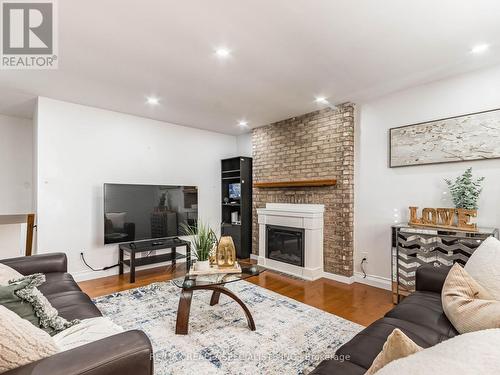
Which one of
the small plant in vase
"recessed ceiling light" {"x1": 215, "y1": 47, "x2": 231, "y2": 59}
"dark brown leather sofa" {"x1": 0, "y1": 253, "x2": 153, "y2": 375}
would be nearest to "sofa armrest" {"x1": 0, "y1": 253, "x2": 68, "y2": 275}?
"dark brown leather sofa" {"x1": 0, "y1": 253, "x2": 153, "y2": 375}

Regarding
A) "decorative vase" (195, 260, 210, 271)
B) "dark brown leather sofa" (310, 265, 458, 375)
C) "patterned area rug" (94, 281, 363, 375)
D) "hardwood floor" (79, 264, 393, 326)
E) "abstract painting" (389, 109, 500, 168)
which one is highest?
"abstract painting" (389, 109, 500, 168)

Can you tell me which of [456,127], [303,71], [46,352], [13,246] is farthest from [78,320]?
[456,127]

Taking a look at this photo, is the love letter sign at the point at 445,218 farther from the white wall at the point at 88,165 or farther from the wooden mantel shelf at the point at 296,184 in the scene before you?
the white wall at the point at 88,165

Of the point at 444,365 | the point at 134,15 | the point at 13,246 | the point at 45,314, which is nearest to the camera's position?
the point at 444,365

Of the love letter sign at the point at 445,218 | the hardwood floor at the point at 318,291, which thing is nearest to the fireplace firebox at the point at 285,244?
the hardwood floor at the point at 318,291

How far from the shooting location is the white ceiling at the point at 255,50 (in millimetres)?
1903

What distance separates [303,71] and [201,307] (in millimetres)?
2740

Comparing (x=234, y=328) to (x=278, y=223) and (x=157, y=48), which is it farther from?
(x=157, y=48)

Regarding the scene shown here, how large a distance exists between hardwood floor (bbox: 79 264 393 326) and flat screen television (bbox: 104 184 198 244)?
0.60m

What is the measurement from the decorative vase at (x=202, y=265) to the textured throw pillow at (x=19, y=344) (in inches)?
59.5

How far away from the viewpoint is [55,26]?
2.07 meters

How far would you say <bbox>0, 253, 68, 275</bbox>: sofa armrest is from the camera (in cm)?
233

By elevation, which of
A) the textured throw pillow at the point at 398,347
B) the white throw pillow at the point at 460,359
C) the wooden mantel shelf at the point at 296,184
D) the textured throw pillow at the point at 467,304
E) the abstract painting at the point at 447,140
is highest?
the abstract painting at the point at 447,140

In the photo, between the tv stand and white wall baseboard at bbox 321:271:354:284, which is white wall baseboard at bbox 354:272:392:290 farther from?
the tv stand
